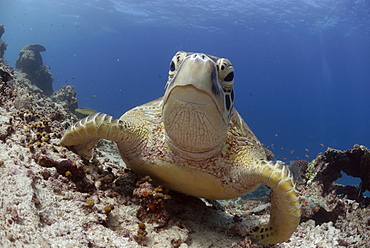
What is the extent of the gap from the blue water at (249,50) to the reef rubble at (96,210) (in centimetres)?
639

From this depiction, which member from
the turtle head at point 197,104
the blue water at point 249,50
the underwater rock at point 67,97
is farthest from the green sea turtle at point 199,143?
the underwater rock at point 67,97

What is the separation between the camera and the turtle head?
5.50 feet

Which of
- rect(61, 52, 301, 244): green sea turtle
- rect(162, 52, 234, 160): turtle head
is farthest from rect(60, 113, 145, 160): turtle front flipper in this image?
rect(162, 52, 234, 160): turtle head

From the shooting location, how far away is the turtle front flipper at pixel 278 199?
2.02 metres

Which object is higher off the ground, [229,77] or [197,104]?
[229,77]

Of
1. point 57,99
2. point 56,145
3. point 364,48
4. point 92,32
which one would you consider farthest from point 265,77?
point 56,145

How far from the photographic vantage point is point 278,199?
Answer: 210 cm

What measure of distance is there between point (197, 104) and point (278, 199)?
1.15m

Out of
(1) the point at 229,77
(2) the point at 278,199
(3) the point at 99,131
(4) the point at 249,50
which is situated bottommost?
(2) the point at 278,199

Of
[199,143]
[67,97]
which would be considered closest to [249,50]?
[67,97]

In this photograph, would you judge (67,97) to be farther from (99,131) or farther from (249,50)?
(249,50)

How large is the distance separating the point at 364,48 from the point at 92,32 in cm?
6557

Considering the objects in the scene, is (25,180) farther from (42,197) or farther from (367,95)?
(367,95)

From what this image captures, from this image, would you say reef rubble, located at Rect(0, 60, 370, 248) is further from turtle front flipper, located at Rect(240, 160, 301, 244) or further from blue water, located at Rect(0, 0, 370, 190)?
blue water, located at Rect(0, 0, 370, 190)
